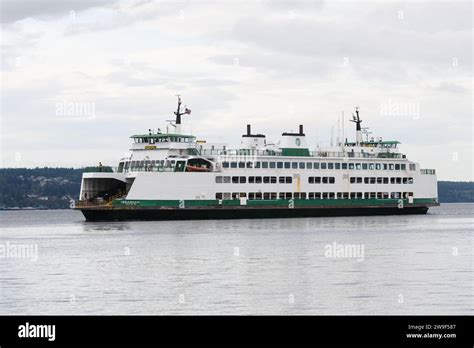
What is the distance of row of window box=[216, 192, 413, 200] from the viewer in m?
84.6

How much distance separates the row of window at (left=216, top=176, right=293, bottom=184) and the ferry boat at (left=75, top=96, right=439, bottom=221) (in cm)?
9

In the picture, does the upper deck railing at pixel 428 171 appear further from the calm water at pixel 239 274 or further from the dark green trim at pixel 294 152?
the calm water at pixel 239 274

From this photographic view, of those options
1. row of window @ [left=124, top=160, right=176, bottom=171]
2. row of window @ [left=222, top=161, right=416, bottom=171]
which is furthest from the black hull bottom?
row of window @ [left=124, top=160, right=176, bottom=171]

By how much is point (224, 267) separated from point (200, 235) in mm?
20677

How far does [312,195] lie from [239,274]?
50.2 meters

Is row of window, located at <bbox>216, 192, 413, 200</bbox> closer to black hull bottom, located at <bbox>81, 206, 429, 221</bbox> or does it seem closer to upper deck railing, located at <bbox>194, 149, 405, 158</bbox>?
black hull bottom, located at <bbox>81, 206, 429, 221</bbox>

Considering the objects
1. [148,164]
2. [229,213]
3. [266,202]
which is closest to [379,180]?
[266,202]

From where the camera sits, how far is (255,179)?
282 ft

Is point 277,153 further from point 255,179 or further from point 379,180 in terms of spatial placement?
point 379,180
